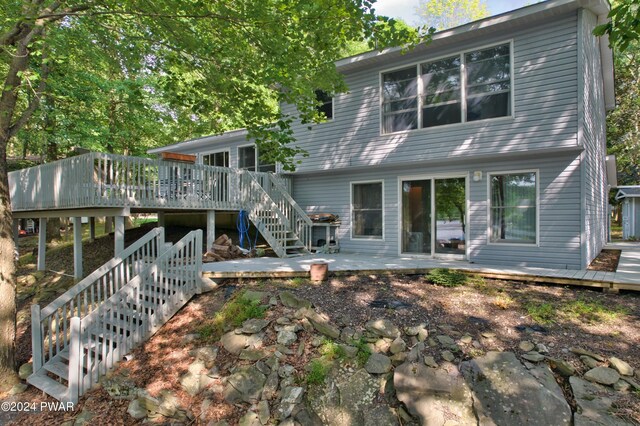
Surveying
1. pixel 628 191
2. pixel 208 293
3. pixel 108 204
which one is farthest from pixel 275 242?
pixel 628 191

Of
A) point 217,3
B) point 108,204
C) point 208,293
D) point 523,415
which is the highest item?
point 217,3

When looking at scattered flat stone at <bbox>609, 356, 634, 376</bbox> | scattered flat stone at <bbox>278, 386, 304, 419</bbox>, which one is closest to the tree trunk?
scattered flat stone at <bbox>278, 386, 304, 419</bbox>

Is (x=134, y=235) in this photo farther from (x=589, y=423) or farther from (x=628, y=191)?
(x=628, y=191)

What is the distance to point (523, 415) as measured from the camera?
10.5ft

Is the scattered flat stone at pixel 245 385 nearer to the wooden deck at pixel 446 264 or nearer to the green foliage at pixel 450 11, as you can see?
the wooden deck at pixel 446 264

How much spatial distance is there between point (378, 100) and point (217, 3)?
4.28m

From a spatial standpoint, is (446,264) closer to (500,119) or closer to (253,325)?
(500,119)

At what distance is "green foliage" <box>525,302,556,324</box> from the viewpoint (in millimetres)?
4398

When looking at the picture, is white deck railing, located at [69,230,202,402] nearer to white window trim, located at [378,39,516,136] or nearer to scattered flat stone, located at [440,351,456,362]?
scattered flat stone, located at [440,351,456,362]

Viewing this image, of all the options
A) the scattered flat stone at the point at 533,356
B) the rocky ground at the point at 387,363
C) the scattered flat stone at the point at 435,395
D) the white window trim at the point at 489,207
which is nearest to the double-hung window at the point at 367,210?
the white window trim at the point at 489,207

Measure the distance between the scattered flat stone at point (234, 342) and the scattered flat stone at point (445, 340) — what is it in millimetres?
2395

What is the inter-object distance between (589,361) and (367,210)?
6137 mm

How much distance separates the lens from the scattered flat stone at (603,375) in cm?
328

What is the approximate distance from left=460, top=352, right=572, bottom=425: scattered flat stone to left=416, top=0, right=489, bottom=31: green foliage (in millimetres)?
30733
